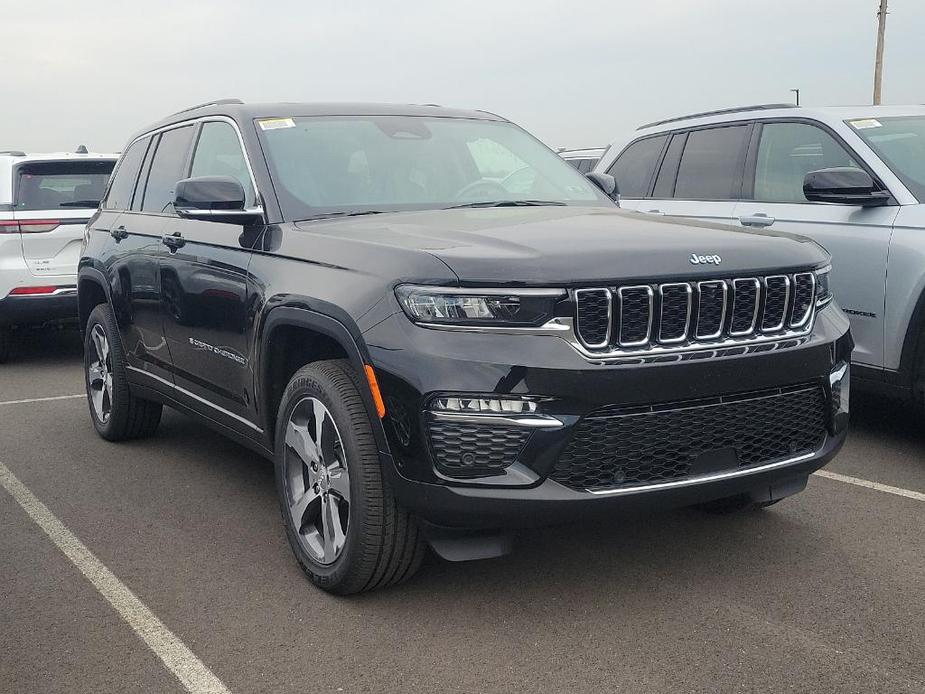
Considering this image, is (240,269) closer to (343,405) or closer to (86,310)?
(343,405)

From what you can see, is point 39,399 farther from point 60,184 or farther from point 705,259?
A: point 705,259

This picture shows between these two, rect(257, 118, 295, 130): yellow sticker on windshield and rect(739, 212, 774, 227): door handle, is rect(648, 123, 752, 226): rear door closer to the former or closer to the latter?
rect(739, 212, 774, 227): door handle

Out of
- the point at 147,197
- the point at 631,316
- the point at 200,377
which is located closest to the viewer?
the point at 631,316

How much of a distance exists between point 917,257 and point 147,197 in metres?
4.07

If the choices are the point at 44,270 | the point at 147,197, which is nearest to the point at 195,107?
the point at 147,197

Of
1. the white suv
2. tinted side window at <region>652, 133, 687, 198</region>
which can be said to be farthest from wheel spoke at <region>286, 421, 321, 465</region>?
the white suv

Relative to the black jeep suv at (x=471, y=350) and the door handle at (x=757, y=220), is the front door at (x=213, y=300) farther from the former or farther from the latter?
the door handle at (x=757, y=220)

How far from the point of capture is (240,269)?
4.60 metres

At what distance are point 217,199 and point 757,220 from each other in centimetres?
338

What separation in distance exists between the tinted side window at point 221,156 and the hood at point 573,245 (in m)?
0.56

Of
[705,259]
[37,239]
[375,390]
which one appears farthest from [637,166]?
[37,239]

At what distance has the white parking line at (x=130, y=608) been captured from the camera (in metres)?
3.38

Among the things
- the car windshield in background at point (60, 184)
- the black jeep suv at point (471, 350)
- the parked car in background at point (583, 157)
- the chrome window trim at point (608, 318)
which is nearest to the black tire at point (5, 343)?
the car windshield in background at point (60, 184)

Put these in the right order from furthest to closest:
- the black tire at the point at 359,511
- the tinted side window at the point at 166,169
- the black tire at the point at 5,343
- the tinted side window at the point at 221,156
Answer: the black tire at the point at 5,343, the tinted side window at the point at 166,169, the tinted side window at the point at 221,156, the black tire at the point at 359,511
